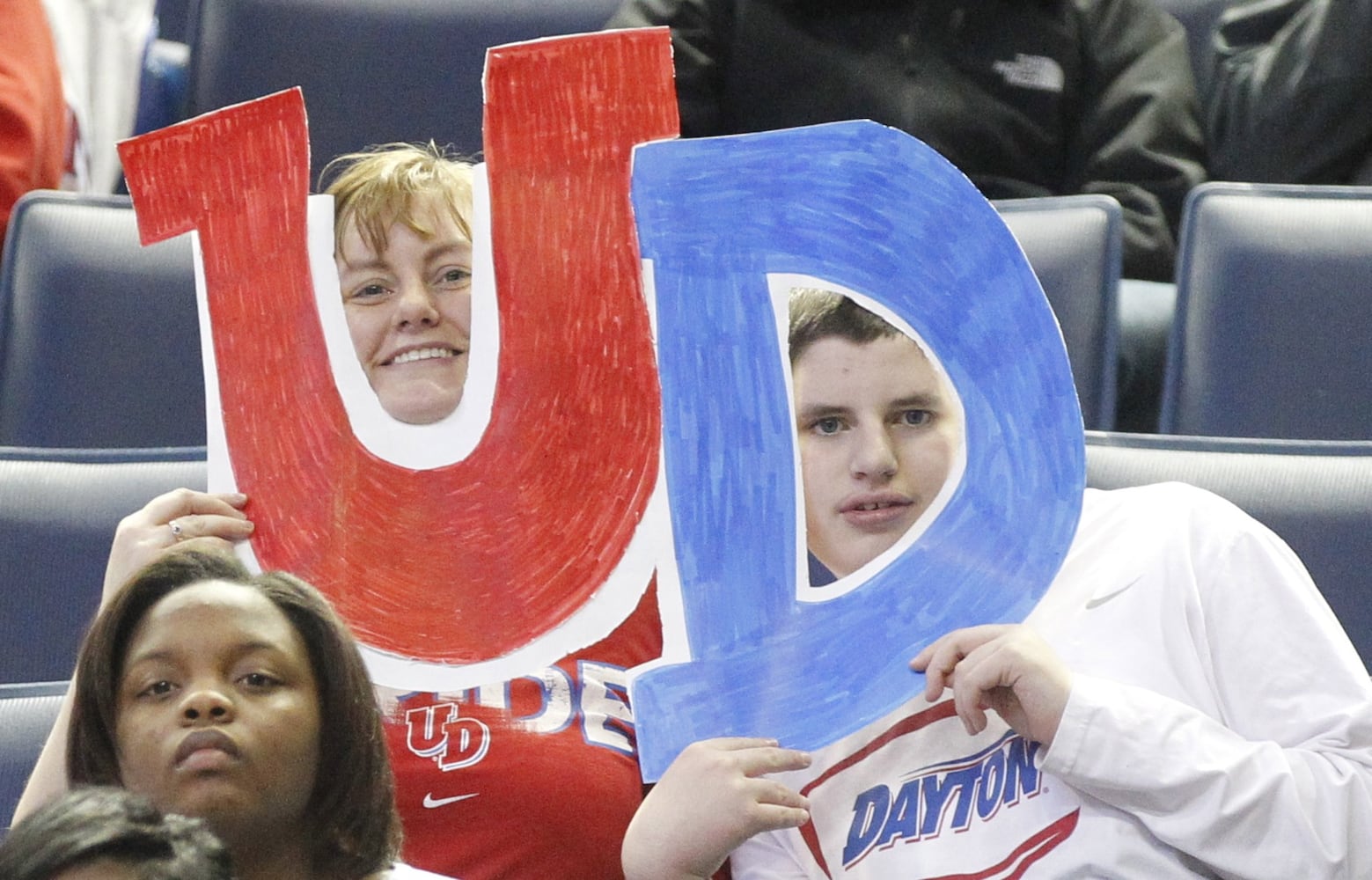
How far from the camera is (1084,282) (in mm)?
1753

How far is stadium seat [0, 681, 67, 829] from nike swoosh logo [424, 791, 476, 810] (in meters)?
0.29

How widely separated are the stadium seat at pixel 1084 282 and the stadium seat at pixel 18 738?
3.13ft

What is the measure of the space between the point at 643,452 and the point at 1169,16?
130 centimetres

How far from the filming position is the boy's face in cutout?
1.17m

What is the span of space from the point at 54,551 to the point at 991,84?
1.17 m

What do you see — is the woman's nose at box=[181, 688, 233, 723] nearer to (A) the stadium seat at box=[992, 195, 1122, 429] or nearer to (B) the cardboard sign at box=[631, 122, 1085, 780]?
(B) the cardboard sign at box=[631, 122, 1085, 780]

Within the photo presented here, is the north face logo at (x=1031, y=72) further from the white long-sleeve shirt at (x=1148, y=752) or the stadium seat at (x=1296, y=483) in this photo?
the white long-sleeve shirt at (x=1148, y=752)

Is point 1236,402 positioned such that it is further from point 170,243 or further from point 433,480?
point 170,243

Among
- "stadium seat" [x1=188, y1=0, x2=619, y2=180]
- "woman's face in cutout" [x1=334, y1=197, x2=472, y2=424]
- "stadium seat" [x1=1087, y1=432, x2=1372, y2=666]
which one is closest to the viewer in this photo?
"woman's face in cutout" [x1=334, y1=197, x2=472, y2=424]

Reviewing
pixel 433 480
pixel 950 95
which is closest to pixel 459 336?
pixel 433 480

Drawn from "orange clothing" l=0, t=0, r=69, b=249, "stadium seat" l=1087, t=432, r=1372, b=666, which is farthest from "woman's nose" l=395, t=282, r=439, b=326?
"orange clothing" l=0, t=0, r=69, b=249

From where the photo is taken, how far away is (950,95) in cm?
210

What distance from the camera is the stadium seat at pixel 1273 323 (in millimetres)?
1695

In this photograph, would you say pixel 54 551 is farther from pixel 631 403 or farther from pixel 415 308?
pixel 631 403
